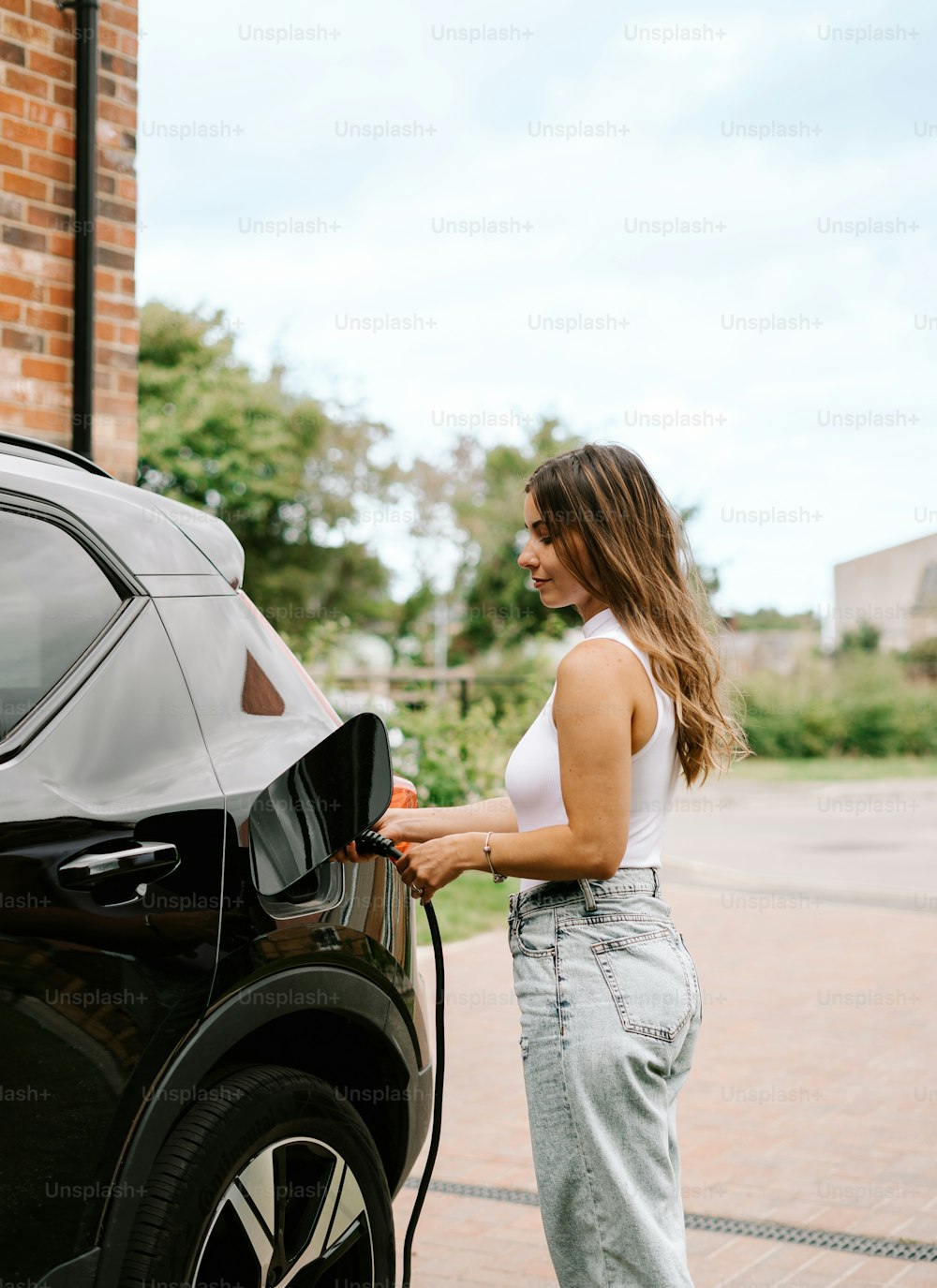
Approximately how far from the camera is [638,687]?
2.51 m

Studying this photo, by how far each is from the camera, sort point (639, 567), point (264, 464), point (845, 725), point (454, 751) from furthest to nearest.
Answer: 1. point (264, 464)
2. point (845, 725)
3. point (454, 751)
4. point (639, 567)

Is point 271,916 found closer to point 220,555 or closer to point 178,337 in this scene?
point 220,555

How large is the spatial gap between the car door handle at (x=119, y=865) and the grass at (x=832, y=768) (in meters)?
23.0

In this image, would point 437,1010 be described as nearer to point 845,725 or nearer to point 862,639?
point 845,725

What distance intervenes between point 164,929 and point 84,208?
12.2 ft

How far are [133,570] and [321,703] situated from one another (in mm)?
536

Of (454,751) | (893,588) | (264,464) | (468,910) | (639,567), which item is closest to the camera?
(639,567)

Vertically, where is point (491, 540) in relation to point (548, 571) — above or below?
above

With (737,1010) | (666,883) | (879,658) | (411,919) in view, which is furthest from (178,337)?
(411,919)

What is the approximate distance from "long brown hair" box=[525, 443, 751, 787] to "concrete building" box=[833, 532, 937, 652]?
3660 cm

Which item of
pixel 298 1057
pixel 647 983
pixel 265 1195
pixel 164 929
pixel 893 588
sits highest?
pixel 893 588

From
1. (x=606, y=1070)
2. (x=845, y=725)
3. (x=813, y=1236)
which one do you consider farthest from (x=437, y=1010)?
(x=845, y=725)

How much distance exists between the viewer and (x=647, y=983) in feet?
8.27

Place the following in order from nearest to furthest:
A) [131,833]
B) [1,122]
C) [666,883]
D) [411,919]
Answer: [131,833] < [411,919] < [1,122] < [666,883]
